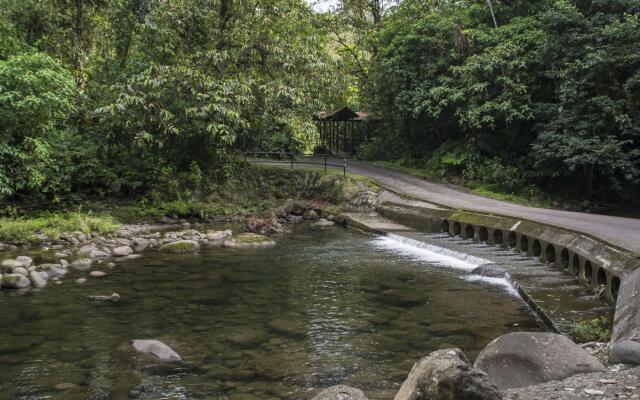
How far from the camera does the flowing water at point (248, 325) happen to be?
617 centimetres

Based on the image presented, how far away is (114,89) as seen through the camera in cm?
1773

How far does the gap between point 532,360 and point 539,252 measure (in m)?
7.62

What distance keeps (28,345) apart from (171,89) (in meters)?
12.2

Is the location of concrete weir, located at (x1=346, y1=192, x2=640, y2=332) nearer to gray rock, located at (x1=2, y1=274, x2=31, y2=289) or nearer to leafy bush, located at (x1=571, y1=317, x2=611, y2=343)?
leafy bush, located at (x1=571, y1=317, x2=611, y2=343)

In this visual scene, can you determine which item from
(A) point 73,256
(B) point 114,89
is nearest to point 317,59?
(B) point 114,89

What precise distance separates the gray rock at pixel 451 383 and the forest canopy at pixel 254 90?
13.2 meters

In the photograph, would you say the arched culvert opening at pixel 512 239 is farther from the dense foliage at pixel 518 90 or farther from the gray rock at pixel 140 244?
the gray rock at pixel 140 244

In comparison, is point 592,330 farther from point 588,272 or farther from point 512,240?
point 512,240

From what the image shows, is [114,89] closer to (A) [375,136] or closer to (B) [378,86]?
(B) [378,86]

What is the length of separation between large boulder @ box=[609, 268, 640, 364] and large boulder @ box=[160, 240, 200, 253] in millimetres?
10031

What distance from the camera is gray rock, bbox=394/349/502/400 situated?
4422 millimetres

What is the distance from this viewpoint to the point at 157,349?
686 centimetres

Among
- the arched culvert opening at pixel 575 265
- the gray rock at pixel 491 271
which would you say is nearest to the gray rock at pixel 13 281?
the gray rock at pixel 491 271

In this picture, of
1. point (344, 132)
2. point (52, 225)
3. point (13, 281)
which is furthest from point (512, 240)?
point (344, 132)
